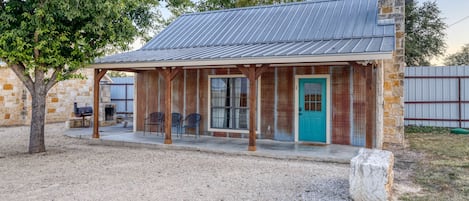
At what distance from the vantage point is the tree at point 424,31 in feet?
56.8

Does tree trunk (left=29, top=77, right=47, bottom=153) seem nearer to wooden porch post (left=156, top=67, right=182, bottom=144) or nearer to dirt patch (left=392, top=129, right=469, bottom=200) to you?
wooden porch post (left=156, top=67, right=182, bottom=144)

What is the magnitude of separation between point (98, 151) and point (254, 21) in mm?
6444

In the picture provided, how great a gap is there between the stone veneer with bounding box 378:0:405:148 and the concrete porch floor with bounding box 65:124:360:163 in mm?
1931

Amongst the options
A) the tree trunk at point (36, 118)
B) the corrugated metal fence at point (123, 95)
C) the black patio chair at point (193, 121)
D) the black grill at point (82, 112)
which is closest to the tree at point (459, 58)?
the black patio chair at point (193, 121)

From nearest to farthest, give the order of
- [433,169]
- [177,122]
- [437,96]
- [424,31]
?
[433,169], [177,122], [437,96], [424,31]

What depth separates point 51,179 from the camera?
219 inches

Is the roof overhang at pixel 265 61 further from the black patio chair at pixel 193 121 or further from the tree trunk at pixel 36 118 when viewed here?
the black patio chair at pixel 193 121

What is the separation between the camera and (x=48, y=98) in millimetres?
15250

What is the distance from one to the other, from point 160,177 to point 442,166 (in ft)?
17.3

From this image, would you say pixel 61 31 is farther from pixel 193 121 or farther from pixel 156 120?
pixel 193 121

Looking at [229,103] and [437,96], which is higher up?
[437,96]

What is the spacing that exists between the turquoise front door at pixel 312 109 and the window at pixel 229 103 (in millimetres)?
1496

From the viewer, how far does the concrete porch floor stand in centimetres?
717

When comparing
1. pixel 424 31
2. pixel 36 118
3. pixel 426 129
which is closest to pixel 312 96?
pixel 426 129
